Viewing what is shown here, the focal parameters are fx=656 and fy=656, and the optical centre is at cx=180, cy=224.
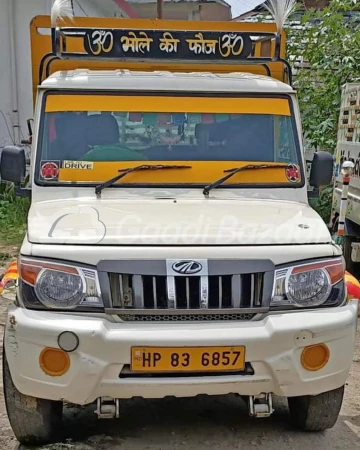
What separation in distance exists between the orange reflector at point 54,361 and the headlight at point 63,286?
219 millimetres

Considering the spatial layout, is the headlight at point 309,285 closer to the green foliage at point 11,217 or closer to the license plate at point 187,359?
the license plate at point 187,359

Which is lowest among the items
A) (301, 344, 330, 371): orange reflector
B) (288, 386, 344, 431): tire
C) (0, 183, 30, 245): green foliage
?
(0, 183, 30, 245): green foliage

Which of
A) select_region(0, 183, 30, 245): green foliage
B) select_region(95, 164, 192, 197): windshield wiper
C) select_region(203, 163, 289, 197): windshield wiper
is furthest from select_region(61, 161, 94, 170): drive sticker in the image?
select_region(0, 183, 30, 245): green foliage

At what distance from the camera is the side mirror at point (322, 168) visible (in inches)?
184

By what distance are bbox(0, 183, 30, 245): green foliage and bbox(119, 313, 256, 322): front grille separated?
644 cm

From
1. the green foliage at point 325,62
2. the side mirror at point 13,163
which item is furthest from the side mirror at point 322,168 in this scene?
the green foliage at point 325,62

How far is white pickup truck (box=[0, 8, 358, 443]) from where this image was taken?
3186 millimetres

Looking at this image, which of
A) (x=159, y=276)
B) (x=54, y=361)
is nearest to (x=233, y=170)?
(x=159, y=276)

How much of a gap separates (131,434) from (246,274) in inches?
49.8

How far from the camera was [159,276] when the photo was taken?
3.23 m

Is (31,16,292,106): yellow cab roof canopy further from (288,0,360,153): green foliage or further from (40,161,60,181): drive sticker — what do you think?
(288,0,360,153): green foliage

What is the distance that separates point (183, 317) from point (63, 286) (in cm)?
61

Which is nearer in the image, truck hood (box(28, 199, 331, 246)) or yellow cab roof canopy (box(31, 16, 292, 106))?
truck hood (box(28, 199, 331, 246))

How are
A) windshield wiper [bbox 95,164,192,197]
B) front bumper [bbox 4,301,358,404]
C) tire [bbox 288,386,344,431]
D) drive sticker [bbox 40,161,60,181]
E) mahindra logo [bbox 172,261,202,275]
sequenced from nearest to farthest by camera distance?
front bumper [bbox 4,301,358,404] < mahindra logo [bbox 172,261,202,275] < tire [bbox 288,386,344,431] < windshield wiper [bbox 95,164,192,197] < drive sticker [bbox 40,161,60,181]
